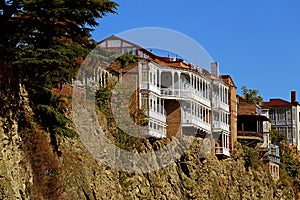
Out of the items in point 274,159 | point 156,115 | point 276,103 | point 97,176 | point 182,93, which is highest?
point 276,103

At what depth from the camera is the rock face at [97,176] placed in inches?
1185

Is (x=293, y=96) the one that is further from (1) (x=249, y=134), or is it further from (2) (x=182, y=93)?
(2) (x=182, y=93)

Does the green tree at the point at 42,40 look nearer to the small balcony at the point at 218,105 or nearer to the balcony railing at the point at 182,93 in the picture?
the balcony railing at the point at 182,93

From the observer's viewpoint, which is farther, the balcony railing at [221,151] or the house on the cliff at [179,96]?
the balcony railing at [221,151]

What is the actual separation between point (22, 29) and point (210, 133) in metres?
36.0

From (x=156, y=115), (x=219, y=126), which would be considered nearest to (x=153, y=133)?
(x=156, y=115)

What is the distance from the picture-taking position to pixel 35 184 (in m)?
31.2

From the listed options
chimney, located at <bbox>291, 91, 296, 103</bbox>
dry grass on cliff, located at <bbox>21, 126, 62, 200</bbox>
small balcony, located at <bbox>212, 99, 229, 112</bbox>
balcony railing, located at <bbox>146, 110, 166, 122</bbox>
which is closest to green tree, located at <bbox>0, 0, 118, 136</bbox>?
dry grass on cliff, located at <bbox>21, 126, 62, 200</bbox>

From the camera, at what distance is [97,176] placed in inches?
1602

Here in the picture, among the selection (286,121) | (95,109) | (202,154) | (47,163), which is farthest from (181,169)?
(286,121)

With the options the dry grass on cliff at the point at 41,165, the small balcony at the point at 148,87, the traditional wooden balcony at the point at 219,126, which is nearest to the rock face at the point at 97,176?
the dry grass on cliff at the point at 41,165

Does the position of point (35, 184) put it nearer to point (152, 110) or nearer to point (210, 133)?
point (152, 110)

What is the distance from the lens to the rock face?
3009 cm

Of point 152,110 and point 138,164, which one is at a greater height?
point 152,110
